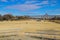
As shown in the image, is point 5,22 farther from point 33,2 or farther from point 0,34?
point 33,2

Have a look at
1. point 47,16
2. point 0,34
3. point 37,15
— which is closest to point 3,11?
point 0,34

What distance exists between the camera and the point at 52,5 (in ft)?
17.3

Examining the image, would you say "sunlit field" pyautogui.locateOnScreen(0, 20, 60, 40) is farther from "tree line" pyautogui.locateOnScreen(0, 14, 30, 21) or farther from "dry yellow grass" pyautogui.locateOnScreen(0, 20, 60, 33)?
"tree line" pyautogui.locateOnScreen(0, 14, 30, 21)

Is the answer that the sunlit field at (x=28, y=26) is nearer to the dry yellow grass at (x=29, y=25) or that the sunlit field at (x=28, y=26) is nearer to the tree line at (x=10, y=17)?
the dry yellow grass at (x=29, y=25)

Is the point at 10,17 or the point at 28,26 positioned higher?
the point at 10,17

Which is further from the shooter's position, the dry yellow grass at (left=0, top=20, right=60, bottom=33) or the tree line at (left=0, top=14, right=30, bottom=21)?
the dry yellow grass at (left=0, top=20, right=60, bottom=33)

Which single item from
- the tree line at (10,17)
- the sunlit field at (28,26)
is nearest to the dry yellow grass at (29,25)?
the sunlit field at (28,26)

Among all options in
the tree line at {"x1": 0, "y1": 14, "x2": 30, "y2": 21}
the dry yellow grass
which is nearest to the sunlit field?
the dry yellow grass

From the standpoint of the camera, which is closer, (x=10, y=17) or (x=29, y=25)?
(x=10, y=17)

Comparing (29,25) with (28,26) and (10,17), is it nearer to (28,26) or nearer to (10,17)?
(28,26)

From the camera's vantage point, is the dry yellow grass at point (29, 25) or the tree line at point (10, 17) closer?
the tree line at point (10, 17)

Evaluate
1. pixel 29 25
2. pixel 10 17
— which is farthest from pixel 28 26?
pixel 10 17

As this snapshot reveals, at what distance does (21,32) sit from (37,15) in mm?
803

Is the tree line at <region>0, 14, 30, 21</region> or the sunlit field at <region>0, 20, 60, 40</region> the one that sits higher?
the tree line at <region>0, 14, 30, 21</region>
